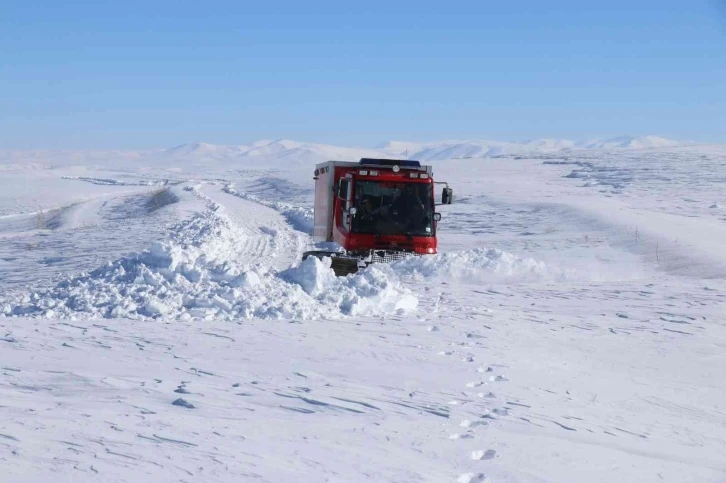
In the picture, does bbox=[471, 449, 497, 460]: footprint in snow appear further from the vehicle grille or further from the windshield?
the windshield

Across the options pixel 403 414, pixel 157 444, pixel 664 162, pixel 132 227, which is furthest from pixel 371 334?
pixel 664 162

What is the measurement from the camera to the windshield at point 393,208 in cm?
1777

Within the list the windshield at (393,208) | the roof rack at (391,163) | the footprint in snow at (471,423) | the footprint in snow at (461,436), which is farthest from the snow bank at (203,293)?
the roof rack at (391,163)

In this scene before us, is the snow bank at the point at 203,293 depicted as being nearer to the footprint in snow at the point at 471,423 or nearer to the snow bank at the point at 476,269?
the snow bank at the point at 476,269

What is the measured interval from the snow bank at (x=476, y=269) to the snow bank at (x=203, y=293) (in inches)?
140

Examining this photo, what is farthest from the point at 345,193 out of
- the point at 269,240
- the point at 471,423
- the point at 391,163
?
the point at 471,423

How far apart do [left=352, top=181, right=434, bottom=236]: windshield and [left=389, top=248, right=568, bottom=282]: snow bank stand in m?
0.86

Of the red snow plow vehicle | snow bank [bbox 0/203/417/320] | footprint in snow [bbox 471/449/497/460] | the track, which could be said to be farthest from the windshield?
footprint in snow [bbox 471/449/497/460]

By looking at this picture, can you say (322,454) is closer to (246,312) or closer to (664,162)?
(246,312)

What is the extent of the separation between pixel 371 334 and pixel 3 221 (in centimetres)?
3476

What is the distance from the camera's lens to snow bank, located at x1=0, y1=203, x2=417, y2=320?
10922mm

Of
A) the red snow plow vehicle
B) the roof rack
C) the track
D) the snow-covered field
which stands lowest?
the track

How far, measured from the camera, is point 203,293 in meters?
11.6

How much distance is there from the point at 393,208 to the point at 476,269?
2450 millimetres
